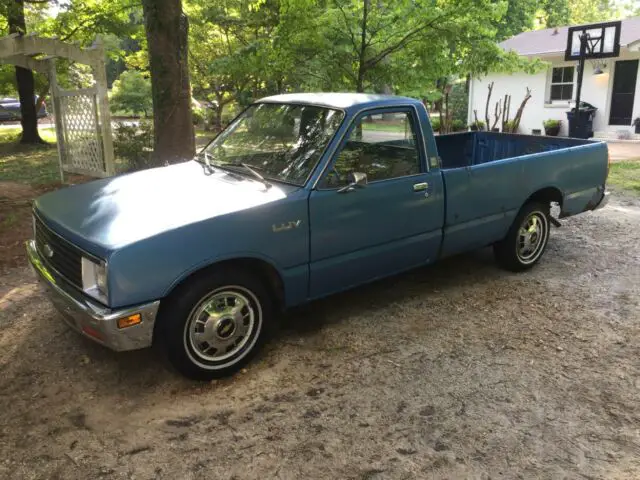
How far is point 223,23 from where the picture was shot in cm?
1755

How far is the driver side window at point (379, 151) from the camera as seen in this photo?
4036 millimetres

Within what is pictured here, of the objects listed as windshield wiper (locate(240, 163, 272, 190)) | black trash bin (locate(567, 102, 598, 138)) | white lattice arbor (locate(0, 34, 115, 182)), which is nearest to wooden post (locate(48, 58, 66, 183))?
white lattice arbor (locate(0, 34, 115, 182))

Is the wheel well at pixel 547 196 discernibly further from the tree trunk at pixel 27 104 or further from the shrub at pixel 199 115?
the shrub at pixel 199 115

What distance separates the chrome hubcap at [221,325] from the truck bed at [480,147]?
3967 mm

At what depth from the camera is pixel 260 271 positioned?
3773 millimetres

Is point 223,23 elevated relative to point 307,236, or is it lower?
elevated

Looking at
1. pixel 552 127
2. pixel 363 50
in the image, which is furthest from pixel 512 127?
pixel 552 127

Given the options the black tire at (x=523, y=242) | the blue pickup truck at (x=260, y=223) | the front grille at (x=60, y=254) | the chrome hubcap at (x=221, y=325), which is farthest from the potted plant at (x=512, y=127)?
the front grille at (x=60, y=254)

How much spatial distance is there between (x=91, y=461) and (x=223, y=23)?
1685 cm

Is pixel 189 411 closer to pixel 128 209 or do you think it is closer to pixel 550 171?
pixel 128 209

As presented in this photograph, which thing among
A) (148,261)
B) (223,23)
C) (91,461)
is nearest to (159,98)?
(148,261)

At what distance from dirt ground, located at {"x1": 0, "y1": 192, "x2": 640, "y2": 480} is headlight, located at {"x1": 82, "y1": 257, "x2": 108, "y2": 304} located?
0.73 m

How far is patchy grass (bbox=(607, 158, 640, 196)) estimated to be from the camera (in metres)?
9.96

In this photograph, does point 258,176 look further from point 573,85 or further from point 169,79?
point 573,85
